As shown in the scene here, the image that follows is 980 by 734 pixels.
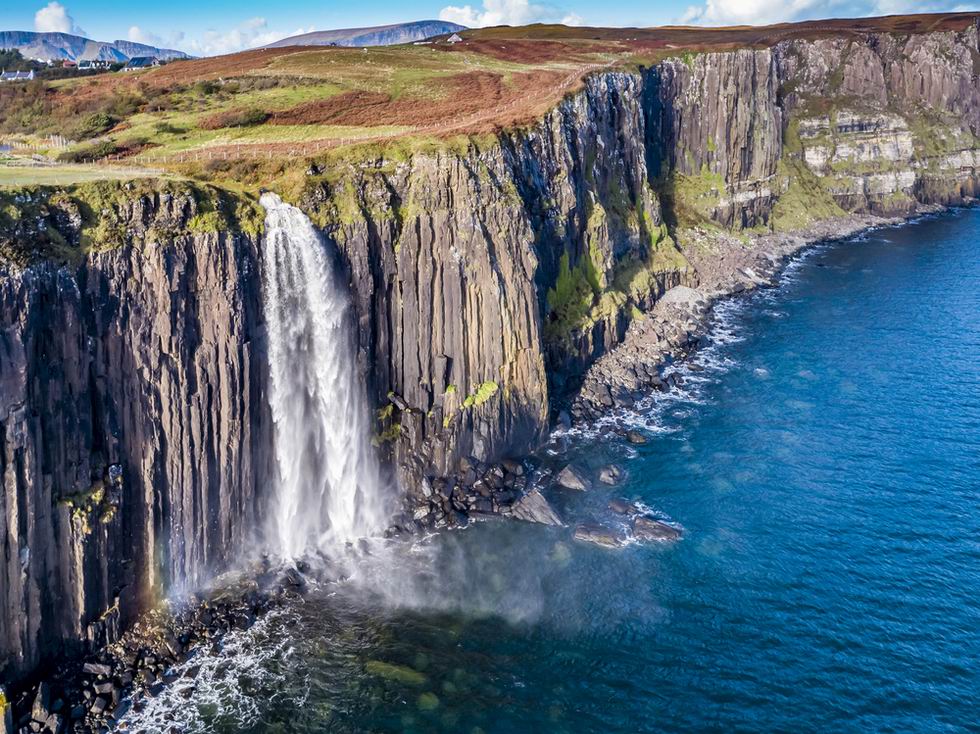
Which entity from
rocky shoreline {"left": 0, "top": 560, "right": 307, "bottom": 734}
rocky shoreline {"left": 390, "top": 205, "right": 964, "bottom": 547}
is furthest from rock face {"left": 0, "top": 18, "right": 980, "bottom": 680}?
rocky shoreline {"left": 0, "top": 560, "right": 307, "bottom": 734}

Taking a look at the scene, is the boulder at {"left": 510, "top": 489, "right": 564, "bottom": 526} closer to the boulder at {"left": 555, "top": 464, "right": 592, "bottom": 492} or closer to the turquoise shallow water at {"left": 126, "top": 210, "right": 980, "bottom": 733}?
the turquoise shallow water at {"left": 126, "top": 210, "right": 980, "bottom": 733}

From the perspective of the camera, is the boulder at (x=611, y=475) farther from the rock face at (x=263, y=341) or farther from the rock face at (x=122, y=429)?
the rock face at (x=122, y=429)

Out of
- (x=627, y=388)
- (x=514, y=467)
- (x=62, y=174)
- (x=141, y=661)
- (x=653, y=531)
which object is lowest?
(x=141, y=661)

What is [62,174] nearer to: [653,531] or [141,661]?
[141,661]

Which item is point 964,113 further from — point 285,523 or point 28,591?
point 28,591

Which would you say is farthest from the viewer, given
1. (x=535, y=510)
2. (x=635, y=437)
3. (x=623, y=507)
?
(x=635, y=437)

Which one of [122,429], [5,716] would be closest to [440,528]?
[122,429]
